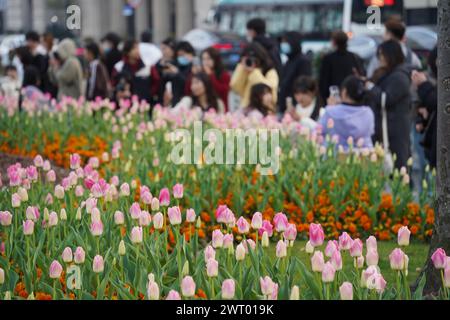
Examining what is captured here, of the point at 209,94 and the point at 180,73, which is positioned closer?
the point at 209,94

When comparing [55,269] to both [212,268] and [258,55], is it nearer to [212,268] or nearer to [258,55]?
[212,268]

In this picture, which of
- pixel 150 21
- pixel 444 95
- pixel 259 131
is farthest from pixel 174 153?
pixel 150 21

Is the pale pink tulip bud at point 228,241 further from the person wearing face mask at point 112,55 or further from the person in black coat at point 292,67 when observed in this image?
the person wearing face mask at point 112,55

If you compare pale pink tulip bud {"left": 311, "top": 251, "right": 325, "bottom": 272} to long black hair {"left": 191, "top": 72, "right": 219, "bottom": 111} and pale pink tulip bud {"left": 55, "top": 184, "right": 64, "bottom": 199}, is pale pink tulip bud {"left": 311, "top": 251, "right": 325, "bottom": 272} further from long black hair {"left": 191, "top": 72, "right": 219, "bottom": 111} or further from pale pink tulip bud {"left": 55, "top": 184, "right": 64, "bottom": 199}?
long black hair {"left": 191, "top": 72, "right": 219, "bottom": 111}

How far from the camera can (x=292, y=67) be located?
1428cm

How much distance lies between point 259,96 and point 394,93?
154 centimetres

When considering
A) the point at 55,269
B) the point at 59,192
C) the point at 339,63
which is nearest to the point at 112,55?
the point at 339,63

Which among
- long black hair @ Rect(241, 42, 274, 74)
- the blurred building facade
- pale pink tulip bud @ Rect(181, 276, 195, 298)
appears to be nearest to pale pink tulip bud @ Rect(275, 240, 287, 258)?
pale pink tulip bud @ Rect(181, 276, 195, 298)

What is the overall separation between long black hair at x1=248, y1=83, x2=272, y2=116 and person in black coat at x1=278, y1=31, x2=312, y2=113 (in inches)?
78.4

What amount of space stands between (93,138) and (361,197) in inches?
148

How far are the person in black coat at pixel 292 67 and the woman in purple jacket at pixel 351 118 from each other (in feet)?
11.6

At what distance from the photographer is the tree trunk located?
240 inches

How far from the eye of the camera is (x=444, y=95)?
6156mm
